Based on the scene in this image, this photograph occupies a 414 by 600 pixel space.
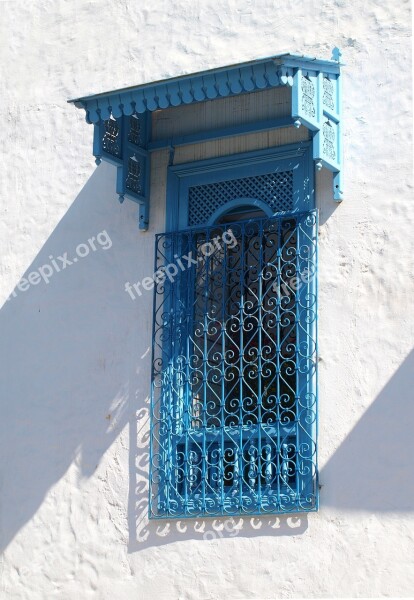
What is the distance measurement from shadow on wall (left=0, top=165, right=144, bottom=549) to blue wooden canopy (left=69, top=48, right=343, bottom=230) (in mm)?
368

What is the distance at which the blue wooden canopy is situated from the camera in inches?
273

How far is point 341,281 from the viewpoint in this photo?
7.19m

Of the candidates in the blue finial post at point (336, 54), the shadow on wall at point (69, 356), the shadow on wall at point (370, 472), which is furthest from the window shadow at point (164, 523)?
the blue finial post at point (336, 54)

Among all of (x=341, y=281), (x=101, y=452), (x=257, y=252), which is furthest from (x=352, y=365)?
(x=101, y=452)

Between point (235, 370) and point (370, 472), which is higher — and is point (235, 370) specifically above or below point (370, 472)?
above

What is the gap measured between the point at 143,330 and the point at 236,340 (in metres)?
0.58

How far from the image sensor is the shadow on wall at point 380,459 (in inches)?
264

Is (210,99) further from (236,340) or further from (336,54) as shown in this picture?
(236,340)

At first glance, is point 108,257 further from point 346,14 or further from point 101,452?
point 346,14

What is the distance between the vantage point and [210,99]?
290 inches

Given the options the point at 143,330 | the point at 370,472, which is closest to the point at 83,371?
the point at 143,330

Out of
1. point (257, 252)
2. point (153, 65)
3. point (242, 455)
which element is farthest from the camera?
point (153, 65)

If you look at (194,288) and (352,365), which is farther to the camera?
(194,288)

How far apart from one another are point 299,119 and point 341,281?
95 centimetres
